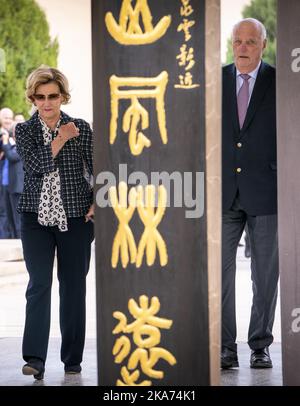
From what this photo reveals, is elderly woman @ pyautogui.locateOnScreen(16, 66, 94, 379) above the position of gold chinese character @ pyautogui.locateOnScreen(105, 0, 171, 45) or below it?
below

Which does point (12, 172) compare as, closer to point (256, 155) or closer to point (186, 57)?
point (256, 155)

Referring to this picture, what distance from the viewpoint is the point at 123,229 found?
13.5 ft

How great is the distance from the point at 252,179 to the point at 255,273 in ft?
1.59

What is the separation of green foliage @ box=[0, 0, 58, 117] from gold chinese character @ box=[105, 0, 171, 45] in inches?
540

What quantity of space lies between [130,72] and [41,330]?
1.56m

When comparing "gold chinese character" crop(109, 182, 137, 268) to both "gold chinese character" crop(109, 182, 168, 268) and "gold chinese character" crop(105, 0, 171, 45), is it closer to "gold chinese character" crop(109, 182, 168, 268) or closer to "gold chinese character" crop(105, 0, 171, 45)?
"gold chinese character" crop(109, 182, 168, 268)

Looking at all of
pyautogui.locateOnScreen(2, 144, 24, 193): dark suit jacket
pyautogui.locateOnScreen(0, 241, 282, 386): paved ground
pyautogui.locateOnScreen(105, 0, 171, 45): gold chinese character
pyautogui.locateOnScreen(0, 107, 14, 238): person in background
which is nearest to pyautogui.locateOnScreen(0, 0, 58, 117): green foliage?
pyautogui.locateOnScreen(0, 107, 14, 238): person in background

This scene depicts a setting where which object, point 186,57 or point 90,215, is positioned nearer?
point 186,57

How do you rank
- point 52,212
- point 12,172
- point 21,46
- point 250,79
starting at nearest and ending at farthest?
point 52,212, point 250,79, point 12,172, point 21,46

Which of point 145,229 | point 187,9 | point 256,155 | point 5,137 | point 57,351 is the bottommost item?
point 57,351

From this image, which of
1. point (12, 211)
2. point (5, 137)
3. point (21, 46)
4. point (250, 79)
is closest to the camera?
point (250, 79)

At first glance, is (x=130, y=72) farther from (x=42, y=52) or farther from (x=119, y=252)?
(x=42, y=52)

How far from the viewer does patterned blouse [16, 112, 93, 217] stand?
5090 millimetres

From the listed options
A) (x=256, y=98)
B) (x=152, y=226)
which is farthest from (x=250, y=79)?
(x=152, y=226)
